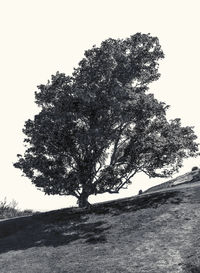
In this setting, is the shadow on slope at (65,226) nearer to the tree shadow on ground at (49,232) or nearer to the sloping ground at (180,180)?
the tree shadow on ground at (49,232)

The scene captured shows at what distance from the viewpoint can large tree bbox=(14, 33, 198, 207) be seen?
34.4 m

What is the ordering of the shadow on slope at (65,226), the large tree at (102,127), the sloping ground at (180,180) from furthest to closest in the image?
the sloping ground at (180,180) → the large tree at (102,127) → the shadow on slope at (65,226)

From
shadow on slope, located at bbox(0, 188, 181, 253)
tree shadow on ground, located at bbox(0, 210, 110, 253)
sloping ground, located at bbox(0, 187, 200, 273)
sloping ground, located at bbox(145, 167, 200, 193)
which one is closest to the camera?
sloping ground, located at bbox(0, 187, 200, 273)

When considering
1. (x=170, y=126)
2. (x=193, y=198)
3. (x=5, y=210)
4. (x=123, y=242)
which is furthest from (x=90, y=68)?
(x=5, y=210)

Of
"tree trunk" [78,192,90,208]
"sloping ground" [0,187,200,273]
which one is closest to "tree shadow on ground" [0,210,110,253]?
"sloping ground" [0,187,200,273]

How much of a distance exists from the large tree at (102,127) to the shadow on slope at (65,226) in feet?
9.88

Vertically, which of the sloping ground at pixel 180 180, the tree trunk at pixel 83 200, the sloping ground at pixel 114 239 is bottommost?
the sloping ground at pixel 114 239

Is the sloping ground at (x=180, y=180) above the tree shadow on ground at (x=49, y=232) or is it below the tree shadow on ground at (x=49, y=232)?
above

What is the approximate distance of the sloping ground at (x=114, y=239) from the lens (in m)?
19.8

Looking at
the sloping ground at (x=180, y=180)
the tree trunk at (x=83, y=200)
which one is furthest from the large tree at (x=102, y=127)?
the sloping ground at (x=180, y=180)

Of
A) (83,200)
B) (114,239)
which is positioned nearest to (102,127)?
(83,200)

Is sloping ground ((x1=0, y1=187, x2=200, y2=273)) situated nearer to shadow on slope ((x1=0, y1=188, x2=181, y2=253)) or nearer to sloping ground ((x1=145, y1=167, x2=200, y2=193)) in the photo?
shadow on slope ((x1=0, y1=188, x2=181, y2=253))

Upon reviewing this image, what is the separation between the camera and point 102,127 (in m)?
35.2

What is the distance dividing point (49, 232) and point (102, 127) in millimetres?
10674
